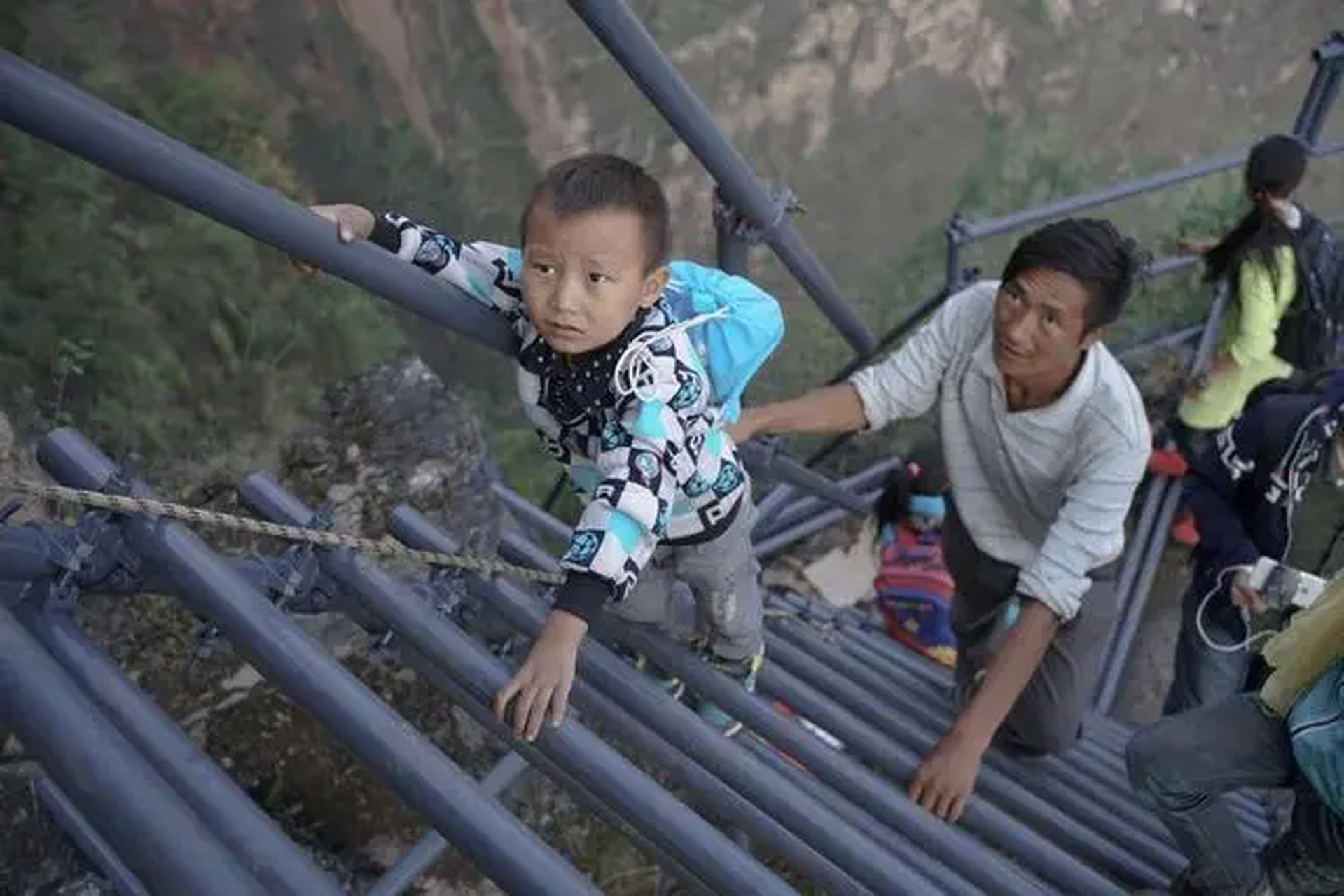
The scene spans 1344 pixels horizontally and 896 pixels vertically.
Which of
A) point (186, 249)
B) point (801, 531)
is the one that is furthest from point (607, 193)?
point (801, 531)

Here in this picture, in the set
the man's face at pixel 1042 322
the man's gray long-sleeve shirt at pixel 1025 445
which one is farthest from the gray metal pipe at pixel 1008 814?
the man's face at pixel 1042 322

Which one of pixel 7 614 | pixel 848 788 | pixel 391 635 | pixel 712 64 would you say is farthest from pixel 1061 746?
pixel 712 64

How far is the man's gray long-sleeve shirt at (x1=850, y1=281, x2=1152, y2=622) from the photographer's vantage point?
2.13 m

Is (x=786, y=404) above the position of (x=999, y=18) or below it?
below

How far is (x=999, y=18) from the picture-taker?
16.2ft

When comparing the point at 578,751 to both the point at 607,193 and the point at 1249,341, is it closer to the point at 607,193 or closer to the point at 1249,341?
the point at 607,193

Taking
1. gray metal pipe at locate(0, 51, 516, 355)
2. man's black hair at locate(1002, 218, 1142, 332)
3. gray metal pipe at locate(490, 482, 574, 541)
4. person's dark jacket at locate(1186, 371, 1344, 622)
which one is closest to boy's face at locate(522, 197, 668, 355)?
gray metal pipe at locate(0, 51, 516, 355)

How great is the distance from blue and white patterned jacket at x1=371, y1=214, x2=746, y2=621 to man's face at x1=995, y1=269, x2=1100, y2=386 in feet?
1.85

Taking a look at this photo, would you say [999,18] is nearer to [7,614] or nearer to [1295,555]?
[1295,555]

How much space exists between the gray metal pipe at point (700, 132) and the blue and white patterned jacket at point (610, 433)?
1.29 feet

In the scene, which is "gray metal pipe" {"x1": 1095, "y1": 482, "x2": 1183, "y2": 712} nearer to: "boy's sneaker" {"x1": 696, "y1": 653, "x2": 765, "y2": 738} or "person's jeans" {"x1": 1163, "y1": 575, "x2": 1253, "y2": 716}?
"person's jeans" {"x1": 1163, "y1": 575, "x2": 1253, "y2": 716}

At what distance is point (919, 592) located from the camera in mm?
3469

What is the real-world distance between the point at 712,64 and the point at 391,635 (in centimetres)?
298

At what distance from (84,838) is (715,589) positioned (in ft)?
3.55
